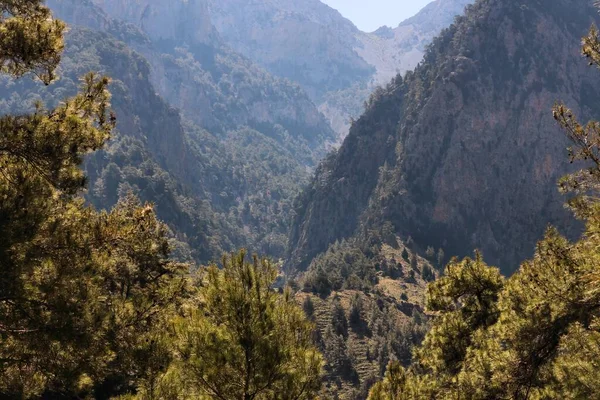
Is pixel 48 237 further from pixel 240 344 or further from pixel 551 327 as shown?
pixel 551 327

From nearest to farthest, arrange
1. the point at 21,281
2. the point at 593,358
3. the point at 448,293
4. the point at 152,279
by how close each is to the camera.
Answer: the point at 21,281 → the point at 593,358 → the point at 448,293 → the point at 152,279

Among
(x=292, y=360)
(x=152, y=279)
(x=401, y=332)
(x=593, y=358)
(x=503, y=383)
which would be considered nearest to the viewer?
(x=292, y=360)

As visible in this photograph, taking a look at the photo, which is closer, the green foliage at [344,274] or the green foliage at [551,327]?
the green foliage at [551,327]

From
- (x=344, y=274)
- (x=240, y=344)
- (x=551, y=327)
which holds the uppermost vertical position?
(x=551, y=327)

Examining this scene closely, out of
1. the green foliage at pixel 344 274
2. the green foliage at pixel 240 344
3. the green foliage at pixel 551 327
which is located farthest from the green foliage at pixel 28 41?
the green foliage at pixel 344 274

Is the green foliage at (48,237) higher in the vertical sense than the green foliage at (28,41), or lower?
lower

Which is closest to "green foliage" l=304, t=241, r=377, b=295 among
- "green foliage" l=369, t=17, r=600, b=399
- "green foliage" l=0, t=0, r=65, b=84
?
"green foliage" l=369, t=17, r=600, b=399

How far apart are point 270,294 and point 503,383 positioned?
7.74 metres

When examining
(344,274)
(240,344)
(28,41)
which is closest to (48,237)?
(28,41)

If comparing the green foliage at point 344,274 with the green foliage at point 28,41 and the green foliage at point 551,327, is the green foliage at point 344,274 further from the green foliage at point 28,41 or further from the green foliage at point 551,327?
the green foliage at point 28,41

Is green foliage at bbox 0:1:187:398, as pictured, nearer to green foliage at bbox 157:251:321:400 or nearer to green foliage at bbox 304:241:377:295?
green foliage at bbox 157:251:321:400

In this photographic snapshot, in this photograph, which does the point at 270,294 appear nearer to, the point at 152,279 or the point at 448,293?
the point at 448,293

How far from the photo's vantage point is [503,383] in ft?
45.3

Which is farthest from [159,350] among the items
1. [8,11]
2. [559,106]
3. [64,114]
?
[559,106]
